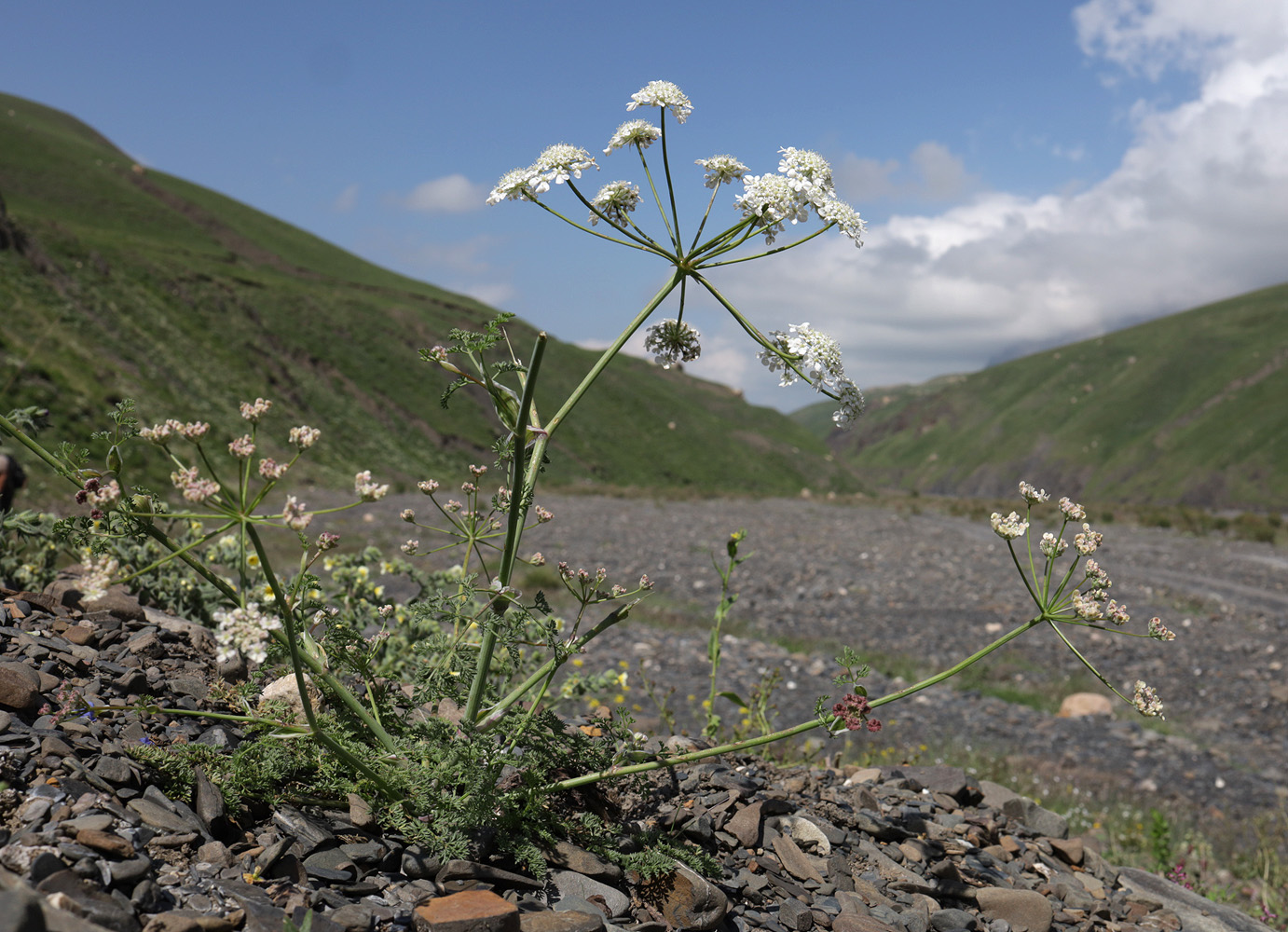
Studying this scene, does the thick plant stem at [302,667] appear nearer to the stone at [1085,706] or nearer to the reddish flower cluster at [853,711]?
the reddish flower cluster at [853,711]

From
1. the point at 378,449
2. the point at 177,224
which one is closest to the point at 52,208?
the point at 177,224

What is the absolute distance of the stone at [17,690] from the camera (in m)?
3.10

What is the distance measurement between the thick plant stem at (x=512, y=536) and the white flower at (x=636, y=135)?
109 cm

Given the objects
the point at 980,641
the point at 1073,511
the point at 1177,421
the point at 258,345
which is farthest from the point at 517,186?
the point at 1177,421

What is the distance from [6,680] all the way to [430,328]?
7841 centimetres

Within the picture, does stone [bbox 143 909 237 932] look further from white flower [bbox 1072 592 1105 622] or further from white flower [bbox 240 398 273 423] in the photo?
white flower [bbox 1072 592 1105 622]

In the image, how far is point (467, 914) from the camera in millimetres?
2496

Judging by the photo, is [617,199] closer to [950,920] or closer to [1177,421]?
[950,920]

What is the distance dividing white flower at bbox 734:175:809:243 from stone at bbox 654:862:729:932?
267 cm

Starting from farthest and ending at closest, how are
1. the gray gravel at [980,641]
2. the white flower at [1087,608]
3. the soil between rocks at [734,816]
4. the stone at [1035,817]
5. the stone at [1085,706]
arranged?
1. the stone at [1085,706]
2. the gray gravel at [980,641]
3. the stone at [1035,817]
4. the white flower at [1087,608]
5. the soil between rocks at [734,816]

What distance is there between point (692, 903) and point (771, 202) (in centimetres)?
287

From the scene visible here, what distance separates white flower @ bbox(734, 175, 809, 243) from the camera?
2.95 meters

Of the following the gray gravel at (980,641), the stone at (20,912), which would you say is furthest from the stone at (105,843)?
the gray gravel at (980,641)

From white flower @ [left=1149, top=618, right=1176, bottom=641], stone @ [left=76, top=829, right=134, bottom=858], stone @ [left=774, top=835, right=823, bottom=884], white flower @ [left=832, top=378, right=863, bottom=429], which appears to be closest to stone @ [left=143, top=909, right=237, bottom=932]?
stone @ [left=76, top=829, right=134, bottom=858]
